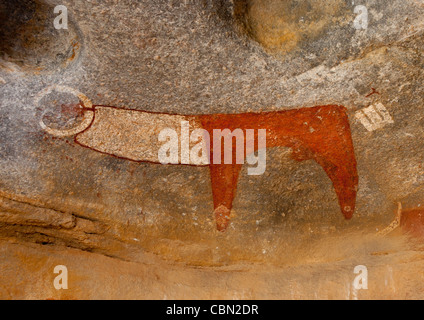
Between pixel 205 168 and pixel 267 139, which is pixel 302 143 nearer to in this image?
pixel 267 139

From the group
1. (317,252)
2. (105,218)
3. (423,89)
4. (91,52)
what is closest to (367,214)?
(317,252)

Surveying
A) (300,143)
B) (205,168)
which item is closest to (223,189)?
(205,168)

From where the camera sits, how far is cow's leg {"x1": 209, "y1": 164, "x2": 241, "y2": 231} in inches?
103

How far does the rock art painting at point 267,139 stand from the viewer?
2551 millimetres

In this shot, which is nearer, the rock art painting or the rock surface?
the rock surface

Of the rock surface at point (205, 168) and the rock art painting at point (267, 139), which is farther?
the rock art painting at point (267, 139)

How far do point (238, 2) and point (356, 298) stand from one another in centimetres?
186

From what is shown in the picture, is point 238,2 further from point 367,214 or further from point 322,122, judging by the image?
point 367,214

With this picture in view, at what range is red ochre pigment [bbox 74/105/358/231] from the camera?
8.48ft

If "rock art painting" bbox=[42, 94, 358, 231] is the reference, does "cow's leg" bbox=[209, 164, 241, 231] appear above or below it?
below

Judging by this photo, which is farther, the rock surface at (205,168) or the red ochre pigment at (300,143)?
the red ochre pigment at (300,143)

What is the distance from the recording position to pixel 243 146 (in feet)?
8.65

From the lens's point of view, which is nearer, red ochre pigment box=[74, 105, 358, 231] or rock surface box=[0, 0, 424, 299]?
rock surface box=[0, 0, 424, 299]

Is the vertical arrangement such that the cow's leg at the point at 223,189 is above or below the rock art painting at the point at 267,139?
below
